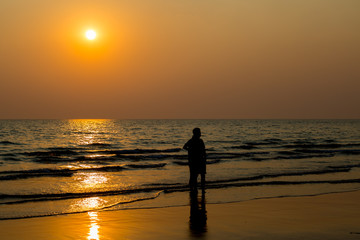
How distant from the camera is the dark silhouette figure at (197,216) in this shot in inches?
366

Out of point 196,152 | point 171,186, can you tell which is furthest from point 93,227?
point 171,186

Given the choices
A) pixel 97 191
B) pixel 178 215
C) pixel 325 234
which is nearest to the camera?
pixel 325 234

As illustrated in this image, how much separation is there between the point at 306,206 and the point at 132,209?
4.68 meters

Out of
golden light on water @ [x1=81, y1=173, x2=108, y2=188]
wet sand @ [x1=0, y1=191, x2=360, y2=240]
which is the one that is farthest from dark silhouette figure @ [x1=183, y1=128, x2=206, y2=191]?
golden light on water @ [x1=81, y1=173, x2=108, y2=188]

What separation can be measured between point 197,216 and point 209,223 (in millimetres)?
906

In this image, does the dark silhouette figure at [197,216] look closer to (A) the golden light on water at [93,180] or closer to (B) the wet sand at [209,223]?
(B) the wet sand at [209,223]

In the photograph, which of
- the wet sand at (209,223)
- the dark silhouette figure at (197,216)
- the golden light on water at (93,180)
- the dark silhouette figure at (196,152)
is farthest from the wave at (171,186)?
the wet sand at (209,223)

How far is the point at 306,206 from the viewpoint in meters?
12.1

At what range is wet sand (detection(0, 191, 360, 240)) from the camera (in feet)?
29.2

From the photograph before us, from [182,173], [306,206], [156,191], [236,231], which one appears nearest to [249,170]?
[182,173]

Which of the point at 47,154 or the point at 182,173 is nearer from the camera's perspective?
the point at 182,173

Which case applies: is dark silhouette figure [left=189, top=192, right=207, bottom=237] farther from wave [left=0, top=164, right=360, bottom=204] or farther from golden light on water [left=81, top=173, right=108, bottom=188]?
golden light on water [left=81, top=173, right=108, bottom=188]

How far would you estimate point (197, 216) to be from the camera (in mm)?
10930

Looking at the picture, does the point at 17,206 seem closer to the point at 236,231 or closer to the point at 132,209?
the point at 132,209
